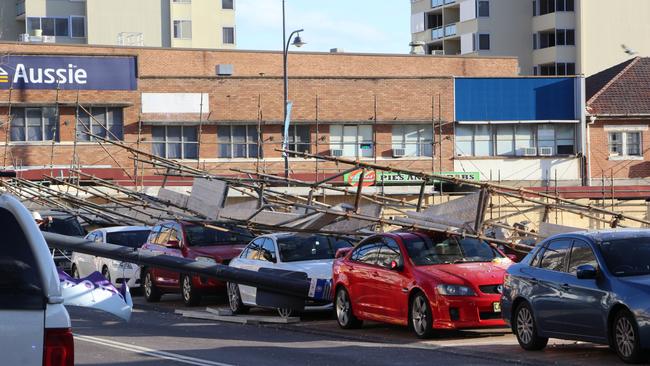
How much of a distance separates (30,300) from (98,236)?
23.0m

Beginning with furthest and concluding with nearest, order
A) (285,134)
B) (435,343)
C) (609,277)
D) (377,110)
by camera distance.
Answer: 1. (377,110)
2. (285,134)
3. (435,343)
4. (609,277)

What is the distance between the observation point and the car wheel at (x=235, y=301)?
21625 mm

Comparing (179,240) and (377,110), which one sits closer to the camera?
(179,240)

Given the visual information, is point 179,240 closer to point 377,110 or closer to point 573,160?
point 377,110

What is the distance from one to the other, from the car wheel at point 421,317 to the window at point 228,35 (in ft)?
223

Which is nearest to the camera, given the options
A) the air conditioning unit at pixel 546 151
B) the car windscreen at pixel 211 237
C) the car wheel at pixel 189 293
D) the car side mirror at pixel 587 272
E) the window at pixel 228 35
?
the car side mirror at pixel 587 272

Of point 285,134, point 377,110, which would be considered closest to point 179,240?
point 285,134

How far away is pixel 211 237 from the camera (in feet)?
81.9

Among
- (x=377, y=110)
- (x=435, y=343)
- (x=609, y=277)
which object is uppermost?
(x=377, y=110)

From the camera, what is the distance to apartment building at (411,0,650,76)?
80875 mm

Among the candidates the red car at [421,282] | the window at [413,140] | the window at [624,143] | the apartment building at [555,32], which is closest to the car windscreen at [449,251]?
the red car at [421,282]

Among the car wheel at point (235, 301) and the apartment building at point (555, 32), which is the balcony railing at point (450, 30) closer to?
the apartment building at point (555, 32)

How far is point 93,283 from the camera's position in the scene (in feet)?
28.4

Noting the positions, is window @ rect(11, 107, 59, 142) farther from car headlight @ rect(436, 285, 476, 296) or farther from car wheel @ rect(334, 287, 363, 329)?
car headlight @ rect(436, 285, 476, 296)
